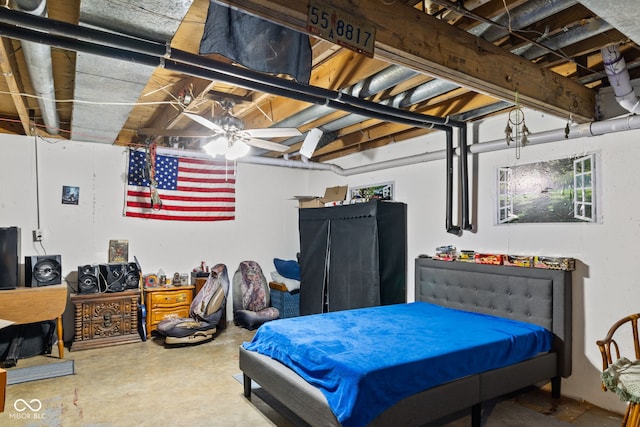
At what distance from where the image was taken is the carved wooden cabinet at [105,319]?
444 centimetres

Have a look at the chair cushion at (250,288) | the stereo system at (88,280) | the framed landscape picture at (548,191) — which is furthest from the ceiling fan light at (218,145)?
the framed landscape picture at (548,191)

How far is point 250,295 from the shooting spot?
18.6ft

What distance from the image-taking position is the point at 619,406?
9.82ft

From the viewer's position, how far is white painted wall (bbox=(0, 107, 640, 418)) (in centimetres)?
310

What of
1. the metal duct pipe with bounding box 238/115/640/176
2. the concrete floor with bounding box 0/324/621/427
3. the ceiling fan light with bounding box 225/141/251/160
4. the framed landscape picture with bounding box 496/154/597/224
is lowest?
the concrete floor with bounding box 0/324/621/427

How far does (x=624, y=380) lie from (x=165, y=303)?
4.67 meters

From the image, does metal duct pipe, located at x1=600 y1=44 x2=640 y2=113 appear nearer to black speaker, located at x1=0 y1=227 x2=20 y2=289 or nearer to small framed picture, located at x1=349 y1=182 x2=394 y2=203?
small framed picture, located at x1=349 y1=182 x2=394 y2=203

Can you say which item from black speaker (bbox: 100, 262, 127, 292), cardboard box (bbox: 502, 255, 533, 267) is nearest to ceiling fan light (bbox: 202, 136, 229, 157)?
black speaker (bbox: 100, 262, 127, 292)

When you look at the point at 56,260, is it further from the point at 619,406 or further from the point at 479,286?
the point at 619,406

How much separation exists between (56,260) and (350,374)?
3.77 m

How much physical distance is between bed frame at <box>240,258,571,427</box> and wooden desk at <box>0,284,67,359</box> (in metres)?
2.19

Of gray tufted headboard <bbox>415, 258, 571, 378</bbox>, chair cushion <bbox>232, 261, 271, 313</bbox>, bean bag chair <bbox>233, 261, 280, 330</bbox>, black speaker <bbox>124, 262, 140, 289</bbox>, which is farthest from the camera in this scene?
chair cushion <bbox>232, 261, 271, 313</bbox>

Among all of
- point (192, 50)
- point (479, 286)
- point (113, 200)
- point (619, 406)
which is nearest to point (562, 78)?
point (479, 286)

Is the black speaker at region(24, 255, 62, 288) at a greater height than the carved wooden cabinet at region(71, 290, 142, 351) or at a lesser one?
greater
